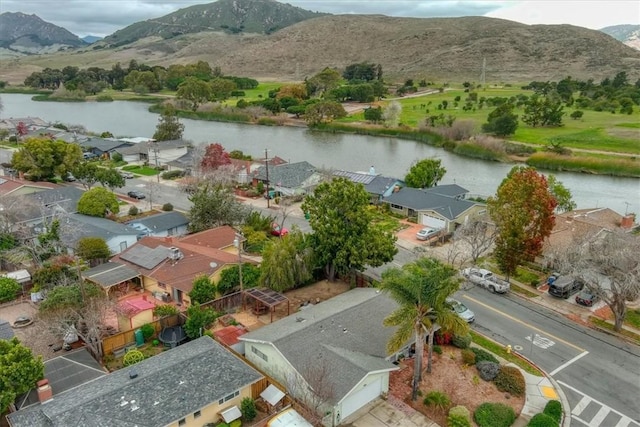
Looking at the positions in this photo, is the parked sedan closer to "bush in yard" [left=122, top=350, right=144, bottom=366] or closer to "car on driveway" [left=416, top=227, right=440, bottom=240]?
"car on driveway" [left=416, top=227, right=440, bottom=240]

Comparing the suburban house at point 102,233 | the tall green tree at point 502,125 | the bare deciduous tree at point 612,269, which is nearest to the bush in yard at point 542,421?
the bare deciduous tree at point 612,269

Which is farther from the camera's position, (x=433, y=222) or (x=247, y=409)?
(x=433, y=222)

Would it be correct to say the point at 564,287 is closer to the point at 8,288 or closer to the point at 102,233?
the point at 102,233

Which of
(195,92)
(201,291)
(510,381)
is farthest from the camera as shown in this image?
(195,92)

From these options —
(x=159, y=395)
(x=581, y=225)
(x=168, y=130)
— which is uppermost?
(x=168, y=130)

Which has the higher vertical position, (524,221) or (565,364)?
(524,221)

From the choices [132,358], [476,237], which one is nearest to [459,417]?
[132,358]
